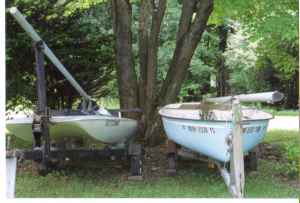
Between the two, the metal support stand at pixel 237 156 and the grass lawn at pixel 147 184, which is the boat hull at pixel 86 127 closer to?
the grass lawn at pixel 147 184

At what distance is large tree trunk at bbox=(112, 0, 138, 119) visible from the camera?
495cm

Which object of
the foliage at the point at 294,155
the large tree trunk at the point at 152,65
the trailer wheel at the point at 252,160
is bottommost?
the trailer wheel at the point at 252,160

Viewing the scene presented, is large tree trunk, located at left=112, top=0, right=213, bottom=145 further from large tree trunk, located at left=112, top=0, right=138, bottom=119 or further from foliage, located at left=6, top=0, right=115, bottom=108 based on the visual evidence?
foliage, located at left=6, top=0, right=115, bottom=108

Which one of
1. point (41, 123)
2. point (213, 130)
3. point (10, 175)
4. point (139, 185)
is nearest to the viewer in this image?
point (10, 175)

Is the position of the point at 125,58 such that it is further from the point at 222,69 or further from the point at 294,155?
the point at 222,69

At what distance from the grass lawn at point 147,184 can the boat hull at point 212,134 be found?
11.5 inches

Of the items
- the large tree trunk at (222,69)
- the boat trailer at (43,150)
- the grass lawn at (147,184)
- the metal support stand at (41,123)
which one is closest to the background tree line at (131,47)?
the large tree trunk at (222,69)

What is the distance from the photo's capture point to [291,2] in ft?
14.3

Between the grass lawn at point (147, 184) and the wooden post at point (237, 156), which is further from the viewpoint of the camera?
the grass lawn at point (147, 184)

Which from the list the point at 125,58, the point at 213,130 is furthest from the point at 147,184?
the point at 125,58

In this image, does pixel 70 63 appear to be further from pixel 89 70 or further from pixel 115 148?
pixel 115 148

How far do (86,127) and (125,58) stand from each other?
1.58 m

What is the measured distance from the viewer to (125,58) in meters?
4.95

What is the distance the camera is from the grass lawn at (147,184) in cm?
352
